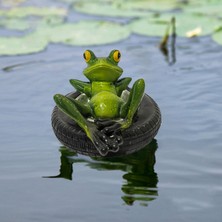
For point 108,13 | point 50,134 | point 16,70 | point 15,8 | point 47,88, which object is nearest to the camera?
point 50,134

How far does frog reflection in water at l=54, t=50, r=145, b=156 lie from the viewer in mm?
3494

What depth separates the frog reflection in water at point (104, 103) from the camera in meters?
3.49

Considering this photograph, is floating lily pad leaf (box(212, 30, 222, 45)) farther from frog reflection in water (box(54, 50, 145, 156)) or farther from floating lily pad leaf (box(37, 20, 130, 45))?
frog reflection in water (box(54, 50, 145, 156))

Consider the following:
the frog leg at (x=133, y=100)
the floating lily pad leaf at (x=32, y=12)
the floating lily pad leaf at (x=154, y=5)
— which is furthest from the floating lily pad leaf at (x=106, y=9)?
the frog leg at (x=133, y=100)

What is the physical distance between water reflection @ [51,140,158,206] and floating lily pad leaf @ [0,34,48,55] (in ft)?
7.22

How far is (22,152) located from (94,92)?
616 millimetres

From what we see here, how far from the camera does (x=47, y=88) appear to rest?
5.18m

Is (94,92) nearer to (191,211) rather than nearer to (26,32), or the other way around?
(191,211)

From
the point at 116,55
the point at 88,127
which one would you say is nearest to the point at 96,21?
the point at 116,55

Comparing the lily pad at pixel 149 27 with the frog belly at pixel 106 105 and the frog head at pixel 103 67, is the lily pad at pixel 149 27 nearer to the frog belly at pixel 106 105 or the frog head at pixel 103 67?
the frog head at pixel 103 67

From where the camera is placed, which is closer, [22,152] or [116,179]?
[116,179]

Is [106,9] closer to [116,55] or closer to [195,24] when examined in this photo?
[195,24]

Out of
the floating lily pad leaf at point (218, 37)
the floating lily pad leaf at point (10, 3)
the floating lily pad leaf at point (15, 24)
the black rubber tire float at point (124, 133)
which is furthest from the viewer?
the floating lily pad leaf at point (10, 3)

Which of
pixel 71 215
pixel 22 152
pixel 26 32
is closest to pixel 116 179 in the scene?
pixel 71 215
